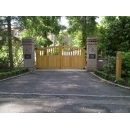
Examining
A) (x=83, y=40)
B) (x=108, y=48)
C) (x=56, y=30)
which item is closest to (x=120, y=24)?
(x=108, y=48)

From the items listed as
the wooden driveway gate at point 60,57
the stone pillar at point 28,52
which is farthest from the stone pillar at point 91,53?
the stone pillar at point 28,52

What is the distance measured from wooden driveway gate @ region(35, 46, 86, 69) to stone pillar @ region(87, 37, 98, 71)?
3.37ft

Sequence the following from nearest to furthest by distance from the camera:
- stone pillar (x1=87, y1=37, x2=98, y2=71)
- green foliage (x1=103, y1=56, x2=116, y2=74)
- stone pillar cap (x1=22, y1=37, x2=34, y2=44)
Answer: green foliage (x1=103, y1=56, x2=116, y2=74) → stone pillar (x1=87, y1=37, x2=98, y2=71) → stone pillar cap (x1=22, y1=37, x2=34, y2=44)

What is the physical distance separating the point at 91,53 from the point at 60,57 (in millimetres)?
2572

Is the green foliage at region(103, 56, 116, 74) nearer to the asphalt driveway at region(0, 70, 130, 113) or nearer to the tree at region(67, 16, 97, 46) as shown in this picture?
A: the asphalt driveway at region(0, 70, 130, 113)

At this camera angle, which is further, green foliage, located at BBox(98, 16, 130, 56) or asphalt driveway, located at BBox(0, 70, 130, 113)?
green foliage, located at BBox(98, 16, 130, 56)

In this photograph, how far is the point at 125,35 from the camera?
524 inches

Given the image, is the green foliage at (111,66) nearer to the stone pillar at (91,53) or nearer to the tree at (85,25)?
the stone pillar at (91,53)

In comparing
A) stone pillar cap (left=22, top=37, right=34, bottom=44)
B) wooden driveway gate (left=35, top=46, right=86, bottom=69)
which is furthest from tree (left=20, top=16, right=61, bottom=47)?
stone pillar cap (left=22, top=37, right=34, bottom=44)

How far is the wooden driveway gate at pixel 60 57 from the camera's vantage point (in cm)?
1527

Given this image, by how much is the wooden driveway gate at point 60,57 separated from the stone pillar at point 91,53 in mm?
A: 1028

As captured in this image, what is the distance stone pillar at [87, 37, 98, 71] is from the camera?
14055 millimetres

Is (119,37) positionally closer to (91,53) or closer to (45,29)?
(91,53)

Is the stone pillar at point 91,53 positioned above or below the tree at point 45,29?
below
